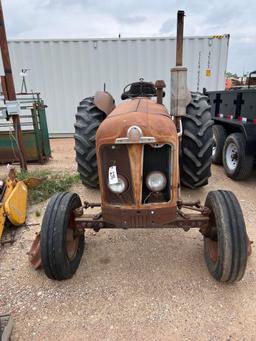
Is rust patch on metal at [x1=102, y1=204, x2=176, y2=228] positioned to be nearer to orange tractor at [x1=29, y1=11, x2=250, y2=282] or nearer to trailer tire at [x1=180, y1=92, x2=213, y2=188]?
orange tractor at [x1=29, y1=11, x2=250, y2=282]

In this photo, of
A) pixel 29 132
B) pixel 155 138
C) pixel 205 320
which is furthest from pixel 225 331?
pixel 29 132

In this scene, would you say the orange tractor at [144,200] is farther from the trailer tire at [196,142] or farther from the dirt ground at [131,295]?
the trailer tire at [196,142]

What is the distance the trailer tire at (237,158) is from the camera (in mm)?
4246

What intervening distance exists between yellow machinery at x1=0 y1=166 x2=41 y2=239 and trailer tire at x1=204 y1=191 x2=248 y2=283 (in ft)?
6.70

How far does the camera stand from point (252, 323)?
201 cm

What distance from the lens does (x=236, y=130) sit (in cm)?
484

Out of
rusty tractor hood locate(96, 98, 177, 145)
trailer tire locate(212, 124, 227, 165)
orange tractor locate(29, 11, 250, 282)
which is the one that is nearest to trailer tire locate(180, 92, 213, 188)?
orange tractor locate(29, 11, 250, 282)

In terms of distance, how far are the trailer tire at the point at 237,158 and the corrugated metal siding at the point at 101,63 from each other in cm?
377

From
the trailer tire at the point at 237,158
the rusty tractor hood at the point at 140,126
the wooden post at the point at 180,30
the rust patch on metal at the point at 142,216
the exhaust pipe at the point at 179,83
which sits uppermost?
the wooden post at the point at 180,30

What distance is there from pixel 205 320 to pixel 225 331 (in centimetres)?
15

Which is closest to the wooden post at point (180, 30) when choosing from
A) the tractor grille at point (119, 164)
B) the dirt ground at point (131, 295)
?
the tractor grille at point (119, 164)

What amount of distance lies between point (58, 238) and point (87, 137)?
1.57 m

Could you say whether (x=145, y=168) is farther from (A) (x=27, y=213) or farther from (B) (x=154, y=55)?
(B) (x=154, y=55)

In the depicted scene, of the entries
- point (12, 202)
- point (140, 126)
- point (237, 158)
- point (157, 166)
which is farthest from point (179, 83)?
point (237, 158)
